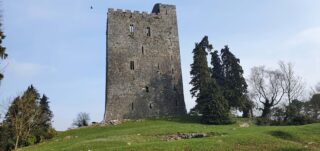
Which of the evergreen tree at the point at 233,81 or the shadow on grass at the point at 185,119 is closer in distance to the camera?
the shadow on grass at the point at 185,119

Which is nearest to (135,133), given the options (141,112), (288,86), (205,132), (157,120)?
(205,132)

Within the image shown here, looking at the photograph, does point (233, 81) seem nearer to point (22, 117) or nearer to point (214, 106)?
point (214, 106)

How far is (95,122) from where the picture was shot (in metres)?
55.4

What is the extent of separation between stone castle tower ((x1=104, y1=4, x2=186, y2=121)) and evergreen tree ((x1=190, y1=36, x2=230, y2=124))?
5.50 meters

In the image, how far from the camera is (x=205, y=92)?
51969mm

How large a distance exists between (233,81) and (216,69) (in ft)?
12.1

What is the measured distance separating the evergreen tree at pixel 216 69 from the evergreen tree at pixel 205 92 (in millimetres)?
1396

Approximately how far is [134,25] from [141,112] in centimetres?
1231

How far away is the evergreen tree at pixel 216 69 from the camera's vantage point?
58062mm

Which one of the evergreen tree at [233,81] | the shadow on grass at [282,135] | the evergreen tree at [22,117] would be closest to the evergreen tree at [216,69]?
the evergreen tree at [233,81]

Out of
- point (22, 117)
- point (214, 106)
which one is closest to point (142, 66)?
point (214, 106)

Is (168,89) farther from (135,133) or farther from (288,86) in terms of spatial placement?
(135,133)

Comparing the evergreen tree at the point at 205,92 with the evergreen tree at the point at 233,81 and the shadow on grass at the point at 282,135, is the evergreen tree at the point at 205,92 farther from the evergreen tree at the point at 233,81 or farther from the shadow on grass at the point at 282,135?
the shadow on grass at the point at 282,135

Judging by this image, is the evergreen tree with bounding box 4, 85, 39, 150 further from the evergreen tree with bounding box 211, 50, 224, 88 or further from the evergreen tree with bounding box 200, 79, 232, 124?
the evergreen tree with bounding box 211, 50, 224, 88
